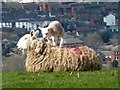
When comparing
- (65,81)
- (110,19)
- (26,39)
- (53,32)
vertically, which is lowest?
(65,81)

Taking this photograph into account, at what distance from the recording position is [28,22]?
1803 centimetres

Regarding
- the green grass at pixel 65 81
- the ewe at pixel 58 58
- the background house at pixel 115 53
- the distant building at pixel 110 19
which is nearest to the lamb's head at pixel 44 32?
the ewe at pixel 58 58

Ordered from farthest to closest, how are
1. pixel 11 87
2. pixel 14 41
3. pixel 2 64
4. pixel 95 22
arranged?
pixel 95 22
pixel 14 41
pixel 2 64
pixel 11 87

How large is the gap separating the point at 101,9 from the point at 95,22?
1.76 feet

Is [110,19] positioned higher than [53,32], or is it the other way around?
[110,19]

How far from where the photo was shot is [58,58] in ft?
41.2

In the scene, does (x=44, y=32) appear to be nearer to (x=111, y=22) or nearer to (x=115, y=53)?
(x=115, y=53)

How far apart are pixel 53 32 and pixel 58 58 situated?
215cm

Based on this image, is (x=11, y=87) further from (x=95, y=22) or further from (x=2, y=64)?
(x=95, y=22)

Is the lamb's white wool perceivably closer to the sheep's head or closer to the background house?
the sheep's head

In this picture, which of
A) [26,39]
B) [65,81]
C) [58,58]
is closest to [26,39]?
[26,39]

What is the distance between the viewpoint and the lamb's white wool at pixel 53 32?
1445 cm

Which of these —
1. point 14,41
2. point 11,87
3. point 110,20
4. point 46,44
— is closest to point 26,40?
point 46,44

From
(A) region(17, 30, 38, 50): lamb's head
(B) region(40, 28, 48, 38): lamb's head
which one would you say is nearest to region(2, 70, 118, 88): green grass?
(A) region(17, 30, 38, 50): lamb's head
